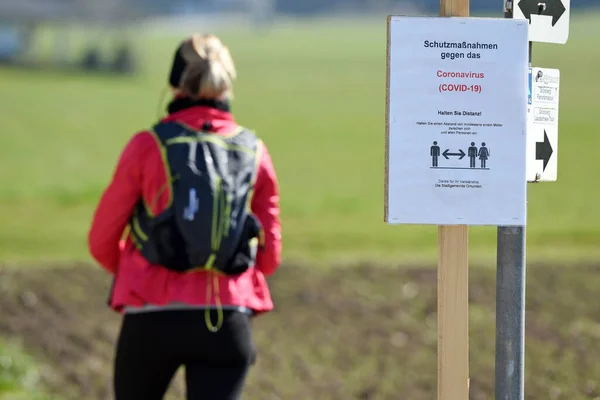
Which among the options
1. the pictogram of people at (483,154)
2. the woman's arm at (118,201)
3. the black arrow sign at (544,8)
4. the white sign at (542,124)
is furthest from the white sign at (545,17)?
the woman's arm at (118,201)

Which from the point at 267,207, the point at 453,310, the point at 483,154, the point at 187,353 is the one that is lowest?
the point at 187,353

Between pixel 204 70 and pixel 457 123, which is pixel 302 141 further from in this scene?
pixel 457 123

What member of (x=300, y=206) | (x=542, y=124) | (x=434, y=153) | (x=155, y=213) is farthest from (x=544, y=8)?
(x=300, y=206)

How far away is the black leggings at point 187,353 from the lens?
373 centimetres

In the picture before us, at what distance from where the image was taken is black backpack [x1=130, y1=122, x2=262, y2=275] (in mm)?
3703

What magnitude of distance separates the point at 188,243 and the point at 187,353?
385 mm

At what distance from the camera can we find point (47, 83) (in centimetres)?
2102

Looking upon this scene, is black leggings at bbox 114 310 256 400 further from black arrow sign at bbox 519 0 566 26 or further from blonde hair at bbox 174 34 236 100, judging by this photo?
black arrow sign at bbox 519 0 566 26

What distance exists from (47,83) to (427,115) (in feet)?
60.8

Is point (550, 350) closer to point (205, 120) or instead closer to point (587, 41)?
point (205, 120)

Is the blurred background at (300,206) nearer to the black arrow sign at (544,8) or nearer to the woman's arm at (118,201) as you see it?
the woman's arm at (118,201)

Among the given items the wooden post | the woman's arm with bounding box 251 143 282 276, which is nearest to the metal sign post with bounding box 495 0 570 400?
the wooden post

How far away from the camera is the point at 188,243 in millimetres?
3693

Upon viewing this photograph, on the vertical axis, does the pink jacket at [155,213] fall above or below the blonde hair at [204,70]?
below
